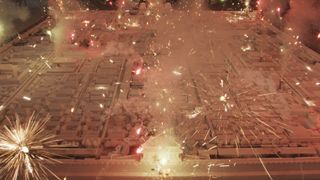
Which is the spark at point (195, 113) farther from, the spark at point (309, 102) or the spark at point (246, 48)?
the spark at point (246, 48)

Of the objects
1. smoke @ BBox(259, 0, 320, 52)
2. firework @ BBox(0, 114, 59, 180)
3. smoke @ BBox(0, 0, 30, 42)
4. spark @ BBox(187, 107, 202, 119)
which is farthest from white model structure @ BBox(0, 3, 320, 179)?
smoke @ BBox(0, 0, 30, 42)

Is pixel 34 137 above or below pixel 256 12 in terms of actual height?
below

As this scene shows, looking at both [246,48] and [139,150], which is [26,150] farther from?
[246,48]

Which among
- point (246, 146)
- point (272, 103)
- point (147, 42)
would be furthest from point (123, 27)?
point (246, 146)

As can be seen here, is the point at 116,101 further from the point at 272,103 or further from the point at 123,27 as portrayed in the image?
the point at 123,27

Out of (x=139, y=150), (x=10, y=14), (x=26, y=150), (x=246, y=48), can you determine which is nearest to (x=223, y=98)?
(x=139, y=150)

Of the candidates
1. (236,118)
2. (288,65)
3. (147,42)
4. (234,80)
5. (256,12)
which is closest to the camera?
(236,118)

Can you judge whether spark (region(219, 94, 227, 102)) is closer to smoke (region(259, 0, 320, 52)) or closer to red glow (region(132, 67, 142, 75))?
red glow (region(132, 67, 142, 75))
